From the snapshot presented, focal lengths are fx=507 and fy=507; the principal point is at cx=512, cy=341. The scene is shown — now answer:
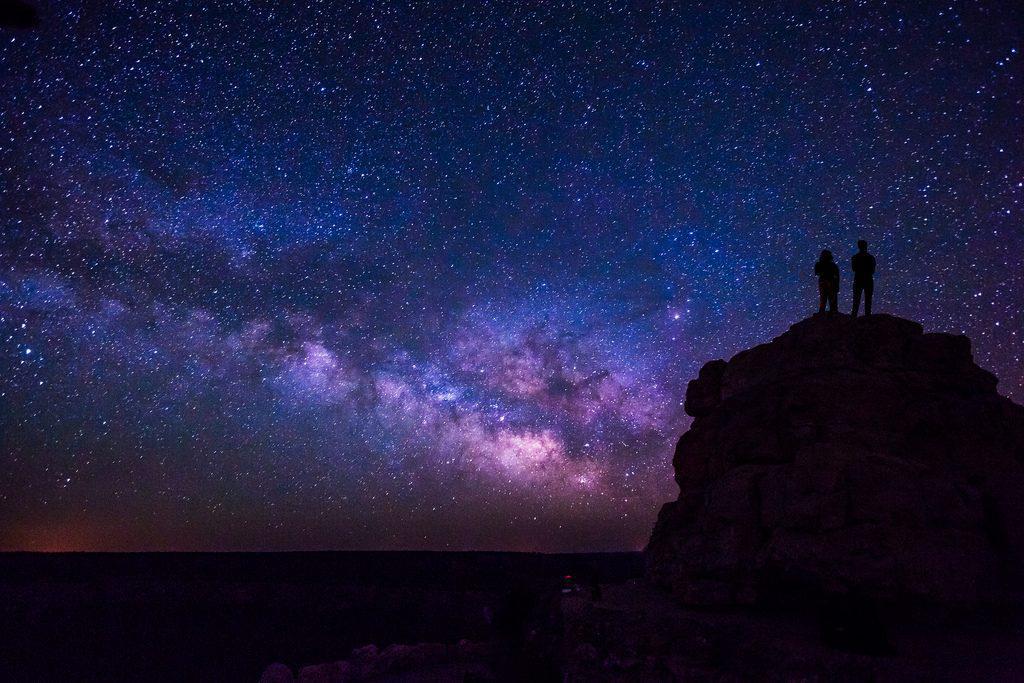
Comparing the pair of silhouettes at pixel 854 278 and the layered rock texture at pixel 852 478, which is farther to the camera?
the pair of silhouettes at pixel 854 278

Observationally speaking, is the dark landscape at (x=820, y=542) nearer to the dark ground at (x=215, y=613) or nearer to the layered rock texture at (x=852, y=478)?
the layered rock texture at (x=852, y=478)

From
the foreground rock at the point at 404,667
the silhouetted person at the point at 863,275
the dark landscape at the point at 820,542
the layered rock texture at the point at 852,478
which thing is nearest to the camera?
the dark landscape at the point at 820,542

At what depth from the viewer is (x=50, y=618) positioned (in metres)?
60.4

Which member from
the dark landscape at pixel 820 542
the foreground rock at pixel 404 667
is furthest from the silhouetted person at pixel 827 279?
the foreground rock at pixel 404 667

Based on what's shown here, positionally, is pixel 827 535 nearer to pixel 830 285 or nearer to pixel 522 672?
pixel 830 285

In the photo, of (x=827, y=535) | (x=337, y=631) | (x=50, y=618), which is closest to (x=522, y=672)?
(x=827, y=535)

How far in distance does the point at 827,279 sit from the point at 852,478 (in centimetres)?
772

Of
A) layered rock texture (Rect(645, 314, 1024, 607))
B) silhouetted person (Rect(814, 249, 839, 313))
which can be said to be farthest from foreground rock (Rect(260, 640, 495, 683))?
silhouetted person (Rect(814, 249, 839, 313))

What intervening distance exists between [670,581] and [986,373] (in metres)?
11.0

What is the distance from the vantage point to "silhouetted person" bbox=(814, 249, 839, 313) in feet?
52.1

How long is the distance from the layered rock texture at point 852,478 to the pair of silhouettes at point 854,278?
1084mm

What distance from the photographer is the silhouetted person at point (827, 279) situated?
15.9 m

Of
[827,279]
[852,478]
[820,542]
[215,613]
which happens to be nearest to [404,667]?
[820,542]

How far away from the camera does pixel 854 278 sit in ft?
50.4
